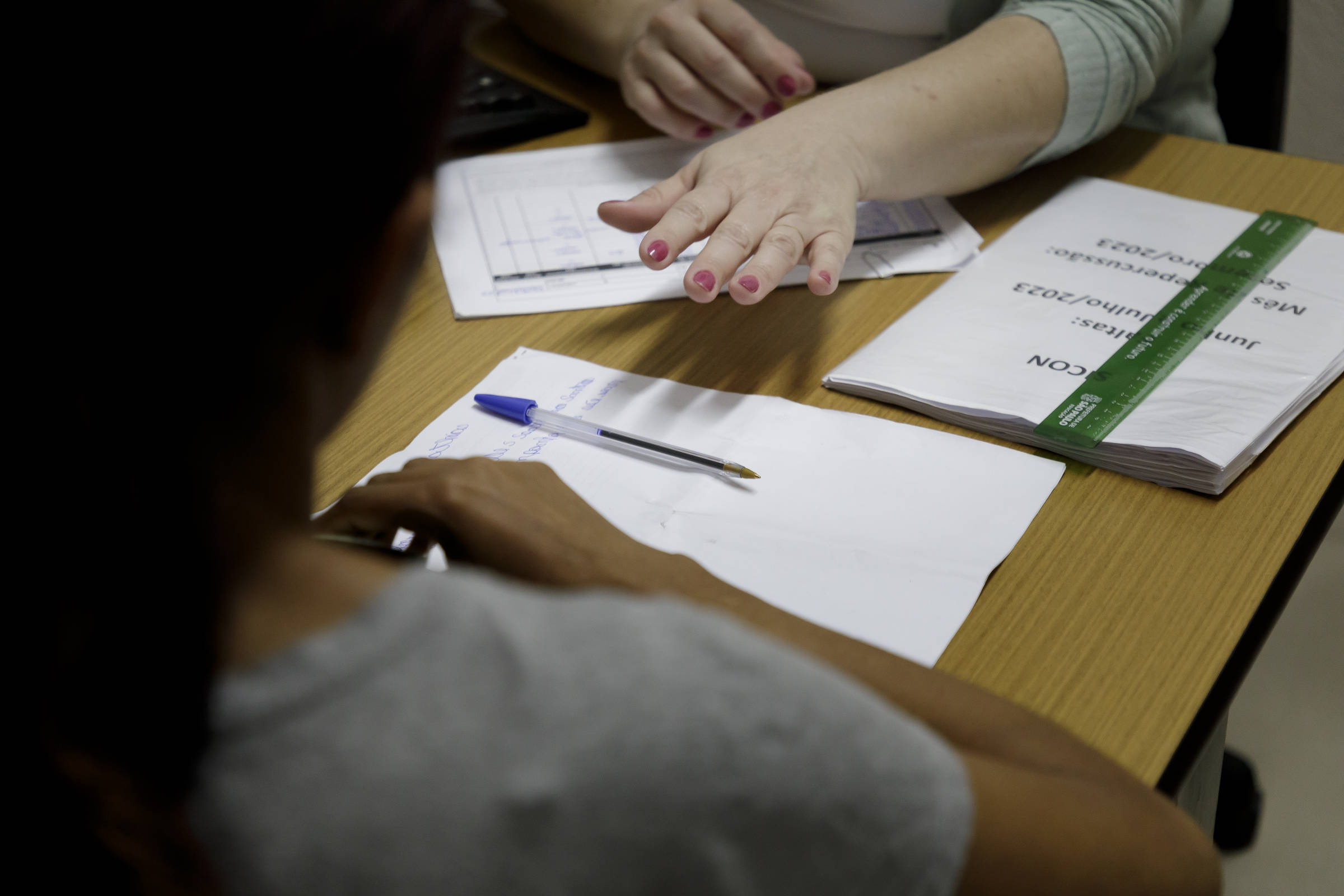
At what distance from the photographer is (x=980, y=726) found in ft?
1.64

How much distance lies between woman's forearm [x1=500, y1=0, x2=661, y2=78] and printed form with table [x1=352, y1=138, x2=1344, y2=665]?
0.28 meters

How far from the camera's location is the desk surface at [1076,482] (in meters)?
0.56

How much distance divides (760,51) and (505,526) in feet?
2.25

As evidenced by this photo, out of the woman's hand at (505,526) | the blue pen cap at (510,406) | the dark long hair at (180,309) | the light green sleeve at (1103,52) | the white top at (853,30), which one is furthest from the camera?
the white top at (853,30)

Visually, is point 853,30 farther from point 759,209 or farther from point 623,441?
point 623,441

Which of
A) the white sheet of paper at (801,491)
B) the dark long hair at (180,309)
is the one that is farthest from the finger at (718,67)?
the dark long hair at (180,309)

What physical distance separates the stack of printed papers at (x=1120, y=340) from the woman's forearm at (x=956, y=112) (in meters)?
0.08

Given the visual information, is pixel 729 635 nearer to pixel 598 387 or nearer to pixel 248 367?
pixel 248 367

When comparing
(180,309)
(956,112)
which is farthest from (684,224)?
(180,309)

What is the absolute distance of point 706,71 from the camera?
3.47 ft

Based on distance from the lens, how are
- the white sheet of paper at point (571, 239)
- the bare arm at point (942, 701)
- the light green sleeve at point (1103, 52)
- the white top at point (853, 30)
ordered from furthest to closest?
the white top at point (853, 30), the light green sleeve at point (1103, 52), the white sheet of paper at point (571, 239), the bare arm at point (942, 701)

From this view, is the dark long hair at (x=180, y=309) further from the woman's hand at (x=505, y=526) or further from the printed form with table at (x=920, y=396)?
the printed form with table at (x=920, y=396)

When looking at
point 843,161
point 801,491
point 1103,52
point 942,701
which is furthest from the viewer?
point 1103,52

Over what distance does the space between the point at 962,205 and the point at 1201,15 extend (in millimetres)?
377
